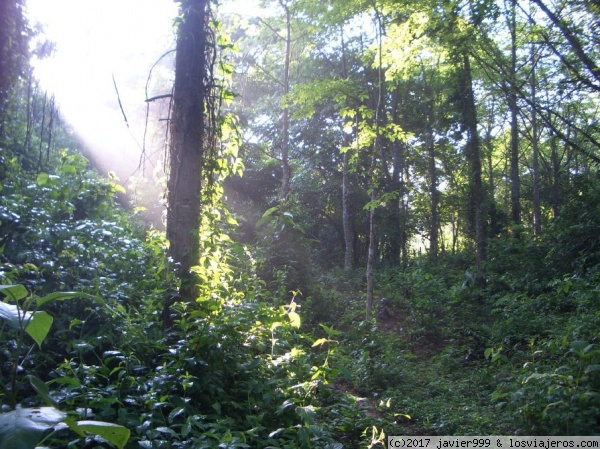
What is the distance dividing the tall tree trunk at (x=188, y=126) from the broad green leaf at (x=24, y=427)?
3890 millimetres

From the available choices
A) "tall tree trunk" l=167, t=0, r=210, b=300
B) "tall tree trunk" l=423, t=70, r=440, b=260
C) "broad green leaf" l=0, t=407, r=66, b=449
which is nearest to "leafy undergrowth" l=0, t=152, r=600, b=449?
"broad green leaf" l=0, t=407, r=66, b=449

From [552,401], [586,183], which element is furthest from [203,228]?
[586,183]

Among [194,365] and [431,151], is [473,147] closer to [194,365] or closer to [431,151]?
[431,151]

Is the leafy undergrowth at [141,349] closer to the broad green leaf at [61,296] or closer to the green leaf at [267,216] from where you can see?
the broad green leaf at [61,296]

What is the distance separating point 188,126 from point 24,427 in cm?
443

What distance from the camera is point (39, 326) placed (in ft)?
5.46

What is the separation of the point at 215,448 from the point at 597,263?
969 cm

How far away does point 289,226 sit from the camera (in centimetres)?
1125

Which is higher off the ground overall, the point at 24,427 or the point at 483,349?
the point at 483,349

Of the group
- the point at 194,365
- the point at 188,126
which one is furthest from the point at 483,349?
the point at 188,126

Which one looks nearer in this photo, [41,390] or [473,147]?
[41,390]

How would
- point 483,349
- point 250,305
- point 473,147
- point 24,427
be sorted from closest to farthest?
1. point 24,427
2. point 250,305
3. point 483,349
4. point 473,147

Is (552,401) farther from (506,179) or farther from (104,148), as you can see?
(506,179)

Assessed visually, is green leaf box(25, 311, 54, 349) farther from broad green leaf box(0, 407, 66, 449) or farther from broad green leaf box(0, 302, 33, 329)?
broad green leaf box(0, 407, 66, 449)
